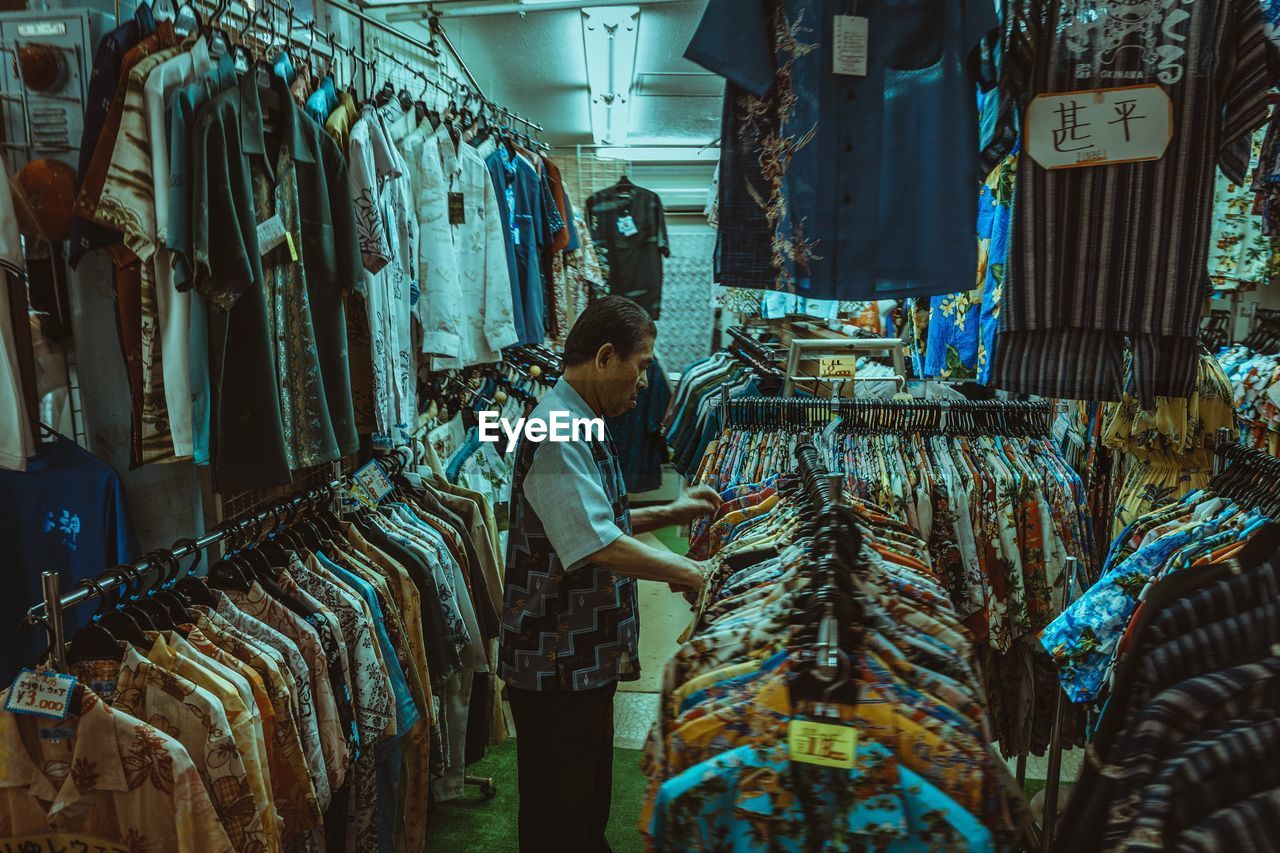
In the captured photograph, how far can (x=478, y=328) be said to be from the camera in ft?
9.30

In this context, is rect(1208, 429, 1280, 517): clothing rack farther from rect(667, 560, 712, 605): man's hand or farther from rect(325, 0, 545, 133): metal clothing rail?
rect(325, 0, 545, 133): metal clothing rail

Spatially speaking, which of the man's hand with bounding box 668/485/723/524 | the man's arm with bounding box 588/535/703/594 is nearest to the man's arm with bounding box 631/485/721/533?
the man's hand with bounding box 668/485/723/524

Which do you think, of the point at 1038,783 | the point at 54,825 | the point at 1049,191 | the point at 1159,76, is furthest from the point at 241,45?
the point at 1038,783

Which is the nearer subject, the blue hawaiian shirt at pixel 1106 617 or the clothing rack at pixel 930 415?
the blue hawaiian shirt at pixel 1106 617

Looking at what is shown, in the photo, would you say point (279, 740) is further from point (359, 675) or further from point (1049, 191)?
point (1049, 191)

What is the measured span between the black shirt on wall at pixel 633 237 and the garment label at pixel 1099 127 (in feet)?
3.46

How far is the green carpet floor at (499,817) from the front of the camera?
7.77 ft

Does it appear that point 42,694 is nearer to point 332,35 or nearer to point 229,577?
point 229,577

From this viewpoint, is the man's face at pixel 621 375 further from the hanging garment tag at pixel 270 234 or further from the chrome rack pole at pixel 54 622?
the chrome rack pole at pixel 54 622

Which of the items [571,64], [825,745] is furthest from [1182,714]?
[571,64]

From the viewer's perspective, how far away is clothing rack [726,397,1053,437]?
2.13 m

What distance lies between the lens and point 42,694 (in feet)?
3.83

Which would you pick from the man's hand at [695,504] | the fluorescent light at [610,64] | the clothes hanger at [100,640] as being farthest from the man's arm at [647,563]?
the fluorescent light at [610,64]

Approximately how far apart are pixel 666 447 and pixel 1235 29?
5.20ft
